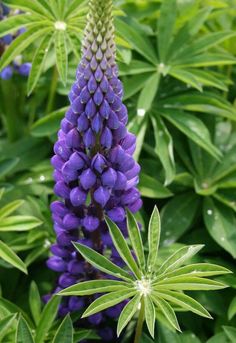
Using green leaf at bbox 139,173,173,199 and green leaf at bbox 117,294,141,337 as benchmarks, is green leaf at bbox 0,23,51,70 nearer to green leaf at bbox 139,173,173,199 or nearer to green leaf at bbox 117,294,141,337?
green leaf at bbox 139,173,173,199

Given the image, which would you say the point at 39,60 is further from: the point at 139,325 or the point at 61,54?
the point at 139,325

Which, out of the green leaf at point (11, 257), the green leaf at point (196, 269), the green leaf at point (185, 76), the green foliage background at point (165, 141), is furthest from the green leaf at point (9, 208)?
the green leaf at point (185, 76)

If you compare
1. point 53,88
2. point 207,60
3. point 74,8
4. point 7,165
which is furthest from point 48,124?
point 207,60

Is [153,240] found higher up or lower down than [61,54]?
lower down

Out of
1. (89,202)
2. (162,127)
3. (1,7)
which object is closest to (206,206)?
(162,127)

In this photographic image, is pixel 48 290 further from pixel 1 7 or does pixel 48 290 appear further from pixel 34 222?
pixel 1 7

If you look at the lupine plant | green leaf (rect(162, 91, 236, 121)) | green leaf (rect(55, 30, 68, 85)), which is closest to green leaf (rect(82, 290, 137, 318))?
the lupine plant
